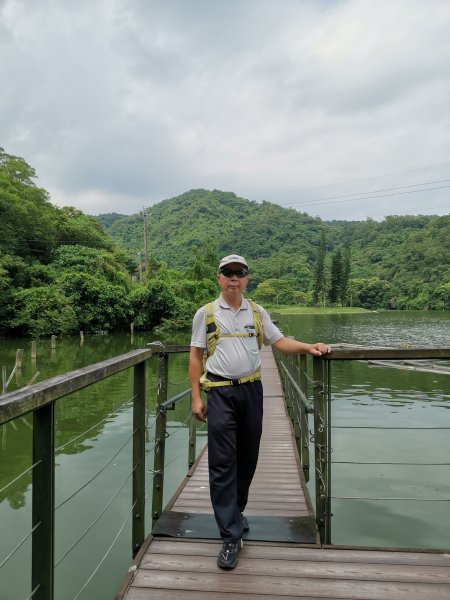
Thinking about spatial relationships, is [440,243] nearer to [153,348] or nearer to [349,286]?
[349,286]

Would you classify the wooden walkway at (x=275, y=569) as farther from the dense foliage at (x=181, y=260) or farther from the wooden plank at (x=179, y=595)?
the dense foliage at (x=181, y=260)

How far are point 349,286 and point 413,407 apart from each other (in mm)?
75795

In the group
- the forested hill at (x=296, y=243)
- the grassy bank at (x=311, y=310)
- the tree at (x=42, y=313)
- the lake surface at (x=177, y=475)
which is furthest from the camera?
the forested hill at (x=296, y=243)

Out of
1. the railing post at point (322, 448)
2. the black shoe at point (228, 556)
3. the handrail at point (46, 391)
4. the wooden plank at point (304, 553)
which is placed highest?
the handrail at point (46, 391)

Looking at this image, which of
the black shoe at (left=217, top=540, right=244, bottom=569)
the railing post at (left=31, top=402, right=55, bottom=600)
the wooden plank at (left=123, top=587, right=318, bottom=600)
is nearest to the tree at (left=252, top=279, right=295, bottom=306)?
the black shoe at (left=217, top=540, right=244, bottom=569)

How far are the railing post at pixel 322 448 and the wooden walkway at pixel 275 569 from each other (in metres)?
0.10

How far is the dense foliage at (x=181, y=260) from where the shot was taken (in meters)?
29.6

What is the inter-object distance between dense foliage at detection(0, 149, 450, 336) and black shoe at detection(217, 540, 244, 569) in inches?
1040

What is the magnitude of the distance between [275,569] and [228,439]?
0.59 meters

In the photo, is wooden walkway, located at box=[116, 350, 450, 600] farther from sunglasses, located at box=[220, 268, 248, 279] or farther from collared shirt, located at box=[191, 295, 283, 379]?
sunglasses, located at box=[220, 268, 248, 279]

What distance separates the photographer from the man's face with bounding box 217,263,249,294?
229cm

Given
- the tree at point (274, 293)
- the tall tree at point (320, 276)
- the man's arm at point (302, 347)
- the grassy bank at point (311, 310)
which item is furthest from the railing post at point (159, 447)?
the tree at point (274, 293)

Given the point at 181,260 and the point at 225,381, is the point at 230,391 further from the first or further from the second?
the point at 181,260

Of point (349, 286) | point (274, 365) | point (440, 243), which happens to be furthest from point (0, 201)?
point (440, 243)
